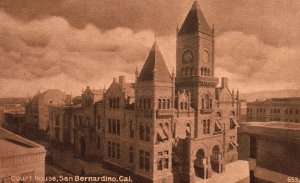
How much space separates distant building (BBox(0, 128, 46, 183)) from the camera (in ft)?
37.4

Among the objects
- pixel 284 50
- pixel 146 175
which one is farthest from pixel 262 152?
pixel 146 175

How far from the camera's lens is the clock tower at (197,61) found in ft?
78.2

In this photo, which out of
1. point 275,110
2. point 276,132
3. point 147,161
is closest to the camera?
point 276,132

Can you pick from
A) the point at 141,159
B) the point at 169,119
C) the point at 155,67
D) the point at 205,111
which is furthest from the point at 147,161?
the point at 205,111

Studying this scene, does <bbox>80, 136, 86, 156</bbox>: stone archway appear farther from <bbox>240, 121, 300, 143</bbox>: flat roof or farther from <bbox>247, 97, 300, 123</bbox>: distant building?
<bbox>247, 97, 300, 123</bbox>: distant building

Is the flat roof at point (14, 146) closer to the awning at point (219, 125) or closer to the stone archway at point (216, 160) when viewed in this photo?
the stone archway at point (216, 160)

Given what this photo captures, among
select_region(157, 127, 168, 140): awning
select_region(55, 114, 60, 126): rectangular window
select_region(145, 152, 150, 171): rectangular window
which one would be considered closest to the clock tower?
select_region(157, 127, 168, 140): awning

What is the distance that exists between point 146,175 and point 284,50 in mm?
14339

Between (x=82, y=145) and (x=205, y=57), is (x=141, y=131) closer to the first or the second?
(x=205, y=57)

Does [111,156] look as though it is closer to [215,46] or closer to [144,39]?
[144,39]

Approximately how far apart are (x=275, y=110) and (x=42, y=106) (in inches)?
1472

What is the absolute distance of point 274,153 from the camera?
34.5 feet

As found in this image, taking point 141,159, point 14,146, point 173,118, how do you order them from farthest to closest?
1. point 173,118
2. point 141,159
3. point 14,146

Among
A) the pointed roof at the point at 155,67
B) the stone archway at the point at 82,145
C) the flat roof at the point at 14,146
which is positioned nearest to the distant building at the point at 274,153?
the pointed roof at the point at 155,67
